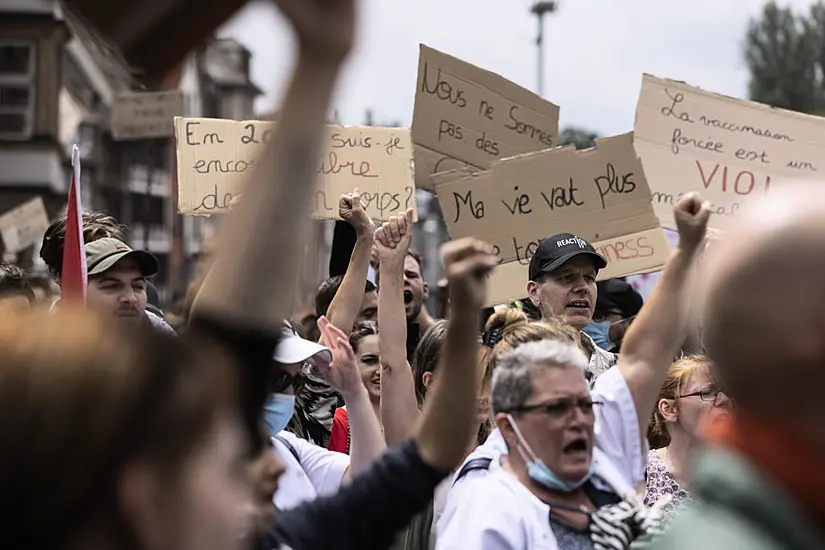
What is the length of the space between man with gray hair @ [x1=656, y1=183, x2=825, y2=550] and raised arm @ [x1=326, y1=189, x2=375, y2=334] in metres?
3.29

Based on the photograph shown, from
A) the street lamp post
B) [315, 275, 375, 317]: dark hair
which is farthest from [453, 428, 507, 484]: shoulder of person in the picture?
the street lamp post

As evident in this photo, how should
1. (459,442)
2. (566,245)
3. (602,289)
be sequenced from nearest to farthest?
→ (459,442), (566,245), (602,289)

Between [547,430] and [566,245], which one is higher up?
[566,245]

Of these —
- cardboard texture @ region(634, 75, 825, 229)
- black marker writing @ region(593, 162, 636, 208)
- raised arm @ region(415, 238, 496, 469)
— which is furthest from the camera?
cardboard texture @ region(634, 75, 825, 229)

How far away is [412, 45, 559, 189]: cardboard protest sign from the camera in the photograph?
264 inches

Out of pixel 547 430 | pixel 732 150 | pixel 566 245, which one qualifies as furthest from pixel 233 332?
pixel 732 150

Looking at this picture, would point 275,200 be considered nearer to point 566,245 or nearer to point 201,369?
point 201,369

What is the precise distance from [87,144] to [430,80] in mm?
51914

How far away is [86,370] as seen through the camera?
1.62 metres

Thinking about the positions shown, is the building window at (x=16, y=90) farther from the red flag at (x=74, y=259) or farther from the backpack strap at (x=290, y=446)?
the backpack strap at (x=290, y=446)

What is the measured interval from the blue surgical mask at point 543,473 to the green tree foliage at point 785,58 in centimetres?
6661

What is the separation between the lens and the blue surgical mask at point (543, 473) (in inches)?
128

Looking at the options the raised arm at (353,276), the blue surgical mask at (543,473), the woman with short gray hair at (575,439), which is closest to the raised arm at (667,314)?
the woman with short gray hair at (575,439)

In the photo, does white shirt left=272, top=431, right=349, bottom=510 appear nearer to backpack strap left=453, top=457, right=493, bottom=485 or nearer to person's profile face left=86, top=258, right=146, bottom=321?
backpack strap left=453, top=457, right=493, bottom=485
